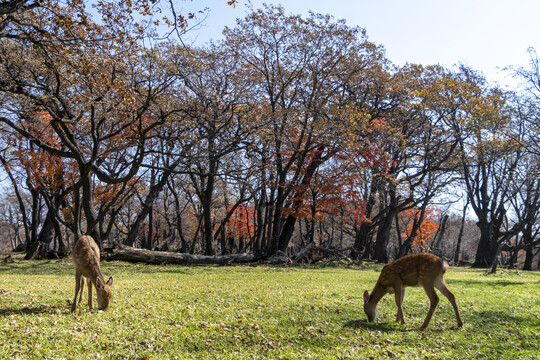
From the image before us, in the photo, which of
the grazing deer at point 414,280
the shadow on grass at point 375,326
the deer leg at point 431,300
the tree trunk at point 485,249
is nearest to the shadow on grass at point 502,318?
the grazing deer at point 414,280

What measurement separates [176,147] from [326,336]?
21.8 m

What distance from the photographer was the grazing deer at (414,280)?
720 centimetres

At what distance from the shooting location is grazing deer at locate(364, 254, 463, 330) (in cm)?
720

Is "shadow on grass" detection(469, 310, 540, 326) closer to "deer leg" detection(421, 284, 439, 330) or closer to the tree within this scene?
"deer leg" detection(421, 284, 439, 330)

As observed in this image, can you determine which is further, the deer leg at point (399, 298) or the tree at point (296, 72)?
the tree at point (296, 72)

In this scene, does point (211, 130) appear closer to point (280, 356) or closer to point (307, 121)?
point (307, 121)

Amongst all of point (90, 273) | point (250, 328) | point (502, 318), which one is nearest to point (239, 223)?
point (90, 273)

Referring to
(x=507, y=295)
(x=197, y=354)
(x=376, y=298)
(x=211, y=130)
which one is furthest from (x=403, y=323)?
(x=211, y=130)

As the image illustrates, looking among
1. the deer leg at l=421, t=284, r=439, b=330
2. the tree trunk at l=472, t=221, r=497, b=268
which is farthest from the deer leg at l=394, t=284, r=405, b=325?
the tree trunk at l=472, t=221, r=497, b=268

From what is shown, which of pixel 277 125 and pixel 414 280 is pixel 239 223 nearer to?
pixel 277 125

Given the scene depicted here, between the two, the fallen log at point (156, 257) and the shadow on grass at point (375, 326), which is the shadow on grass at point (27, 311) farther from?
the fallen log at point (156, 257)

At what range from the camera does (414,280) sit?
744 centimetres

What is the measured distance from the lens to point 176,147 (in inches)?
1051

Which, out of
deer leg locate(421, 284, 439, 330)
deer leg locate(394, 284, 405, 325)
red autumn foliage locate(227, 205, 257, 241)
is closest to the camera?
deer leg locate(421, 284, 439, 330)
